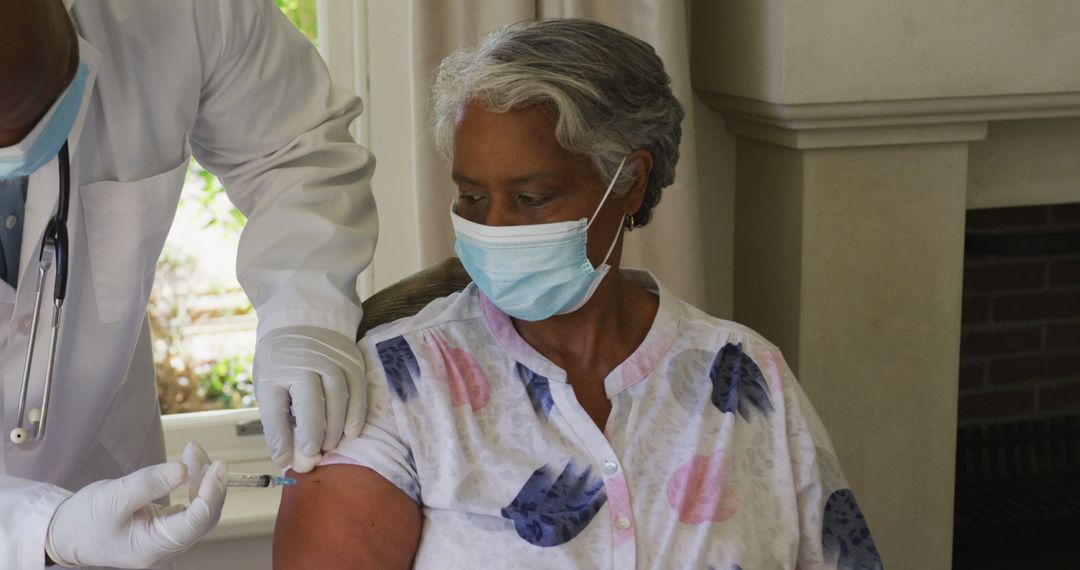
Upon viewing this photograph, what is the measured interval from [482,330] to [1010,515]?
63.3 inches

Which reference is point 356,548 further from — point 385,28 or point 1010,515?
point 1010,515

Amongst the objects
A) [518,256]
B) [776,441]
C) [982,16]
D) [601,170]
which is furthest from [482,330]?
[982,16]

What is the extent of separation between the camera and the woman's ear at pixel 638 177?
5.21ft

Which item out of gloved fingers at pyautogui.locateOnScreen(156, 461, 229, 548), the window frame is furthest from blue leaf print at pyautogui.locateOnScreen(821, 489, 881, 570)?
the window frame

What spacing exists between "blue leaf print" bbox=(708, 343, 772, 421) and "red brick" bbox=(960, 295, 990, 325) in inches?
52.2

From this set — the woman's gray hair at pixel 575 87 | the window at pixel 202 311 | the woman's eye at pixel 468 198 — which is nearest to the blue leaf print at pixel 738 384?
the woman's gray hair at pixel 575 87

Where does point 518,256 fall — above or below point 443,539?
above

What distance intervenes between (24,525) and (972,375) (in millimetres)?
2136

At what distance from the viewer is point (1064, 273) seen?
2791 mm

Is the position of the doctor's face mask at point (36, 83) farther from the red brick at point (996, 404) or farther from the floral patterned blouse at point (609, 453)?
the red brick at point (996, 404)

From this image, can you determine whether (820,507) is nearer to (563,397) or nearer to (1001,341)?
(563,397)

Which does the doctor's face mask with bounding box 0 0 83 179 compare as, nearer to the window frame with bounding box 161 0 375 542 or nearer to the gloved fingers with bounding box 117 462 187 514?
the gloved fingers with bounding box 117 462 187 514

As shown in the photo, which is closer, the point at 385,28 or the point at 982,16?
the point at 982,16

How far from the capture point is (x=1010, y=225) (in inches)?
108
